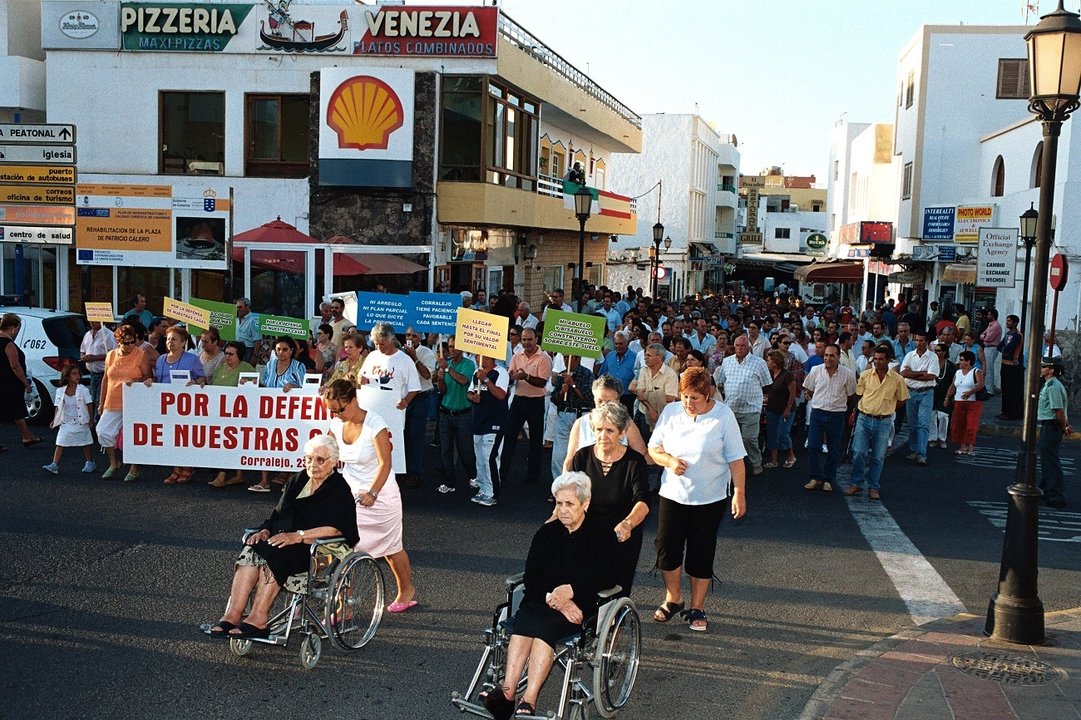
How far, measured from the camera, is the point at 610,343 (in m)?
16.8

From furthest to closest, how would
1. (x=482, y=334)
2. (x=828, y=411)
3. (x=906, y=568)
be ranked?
(x=828, y=411) < (x=482, y=334) < (x=906, y=568)

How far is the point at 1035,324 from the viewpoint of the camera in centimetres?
766

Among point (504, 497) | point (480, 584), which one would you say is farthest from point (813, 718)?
point (504, 497)

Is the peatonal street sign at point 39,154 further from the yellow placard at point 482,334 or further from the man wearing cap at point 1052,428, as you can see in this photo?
the man wearing cap at point 1052,428

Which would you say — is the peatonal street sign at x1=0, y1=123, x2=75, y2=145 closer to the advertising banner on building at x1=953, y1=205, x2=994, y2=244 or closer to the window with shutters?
the advertising banner on building at x1=953, y1=205, x2=994, y2=244

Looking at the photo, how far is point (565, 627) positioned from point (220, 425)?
24.1ft

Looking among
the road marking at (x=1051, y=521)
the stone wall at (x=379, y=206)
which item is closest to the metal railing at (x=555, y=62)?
the stone wall at (x=379, y=206)

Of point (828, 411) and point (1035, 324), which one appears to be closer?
point (1035, 324)

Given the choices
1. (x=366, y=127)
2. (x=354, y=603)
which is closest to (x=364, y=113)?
(x=366, y=127)

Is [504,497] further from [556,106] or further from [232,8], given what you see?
[556,106]

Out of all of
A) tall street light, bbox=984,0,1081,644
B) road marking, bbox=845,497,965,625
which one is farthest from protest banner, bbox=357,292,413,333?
tall street light, bbox=984,0,1081,644

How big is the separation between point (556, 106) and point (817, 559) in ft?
69.7

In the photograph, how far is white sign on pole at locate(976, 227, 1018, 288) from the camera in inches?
837

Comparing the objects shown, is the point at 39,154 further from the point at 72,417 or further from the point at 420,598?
the point at 420,598
